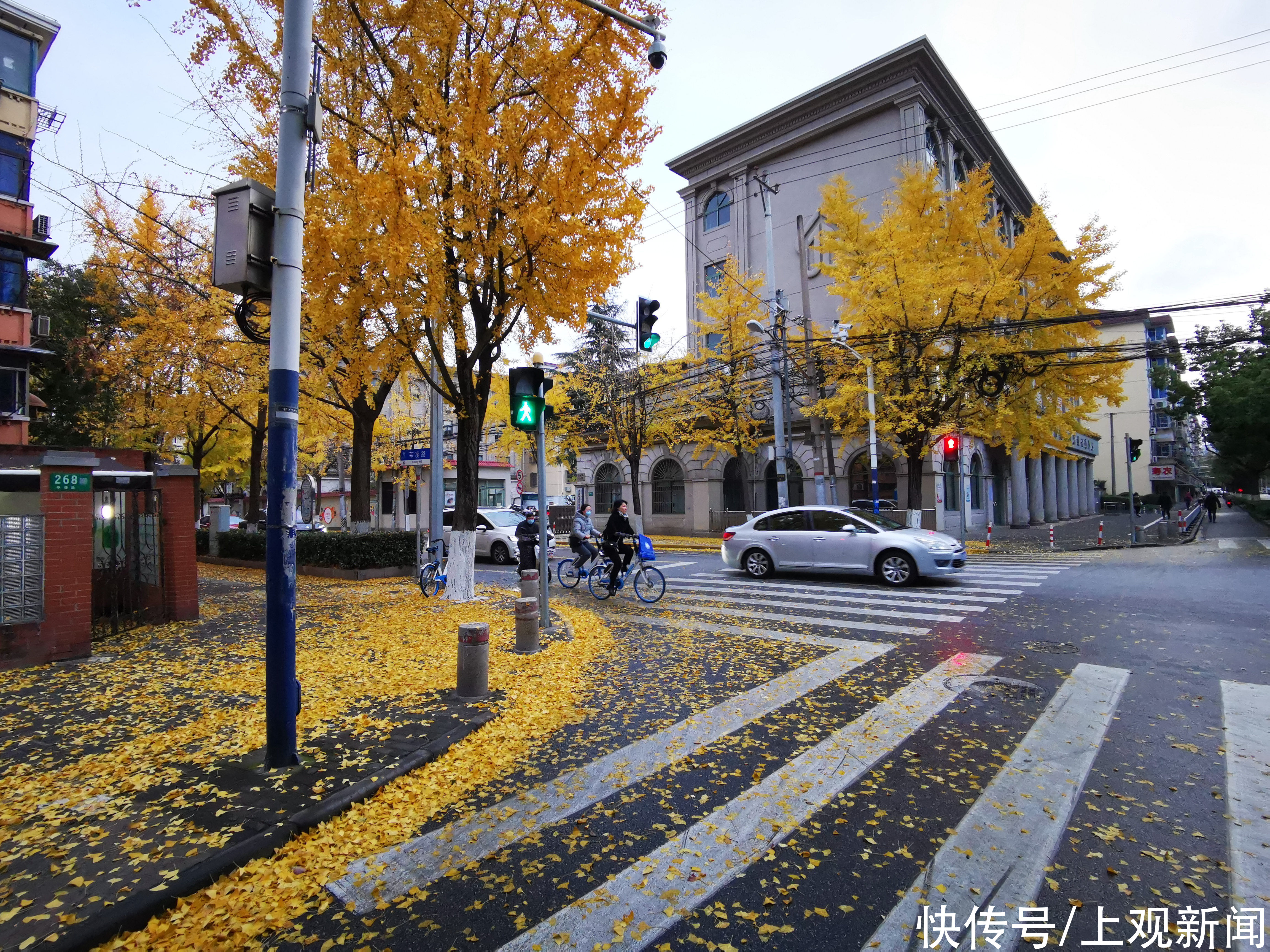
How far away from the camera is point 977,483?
28609 millimetres

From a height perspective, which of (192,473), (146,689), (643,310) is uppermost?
(643,310)

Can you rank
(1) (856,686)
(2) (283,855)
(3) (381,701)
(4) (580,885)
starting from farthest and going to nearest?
(1) (856,686)
(3) (381,701)
(2) (283,855)
(4) (580,885)

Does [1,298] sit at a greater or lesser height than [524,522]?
greater

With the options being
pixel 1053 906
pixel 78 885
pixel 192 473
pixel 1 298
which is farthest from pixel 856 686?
pixel 1 298

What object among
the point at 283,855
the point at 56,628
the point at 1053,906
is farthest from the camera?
the point at 56,628

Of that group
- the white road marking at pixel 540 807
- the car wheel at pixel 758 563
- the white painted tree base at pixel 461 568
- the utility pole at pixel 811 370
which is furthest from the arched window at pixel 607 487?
the white road marking at pixel 540 807

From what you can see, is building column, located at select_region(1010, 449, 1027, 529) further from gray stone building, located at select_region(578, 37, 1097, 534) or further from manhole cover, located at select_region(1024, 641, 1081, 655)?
manhole cover, located at select_region(1024, 641, 1081, 655)

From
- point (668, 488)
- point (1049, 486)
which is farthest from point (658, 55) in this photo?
point (1049, 486)

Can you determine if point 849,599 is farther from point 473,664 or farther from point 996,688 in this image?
point 473,664

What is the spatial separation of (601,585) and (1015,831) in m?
9.04

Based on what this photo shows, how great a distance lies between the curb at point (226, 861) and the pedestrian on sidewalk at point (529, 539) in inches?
301

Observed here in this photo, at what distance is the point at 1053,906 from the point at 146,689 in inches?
297

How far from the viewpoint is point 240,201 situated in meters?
4.08

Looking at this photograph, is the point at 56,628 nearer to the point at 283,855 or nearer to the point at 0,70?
the point at 283,855
